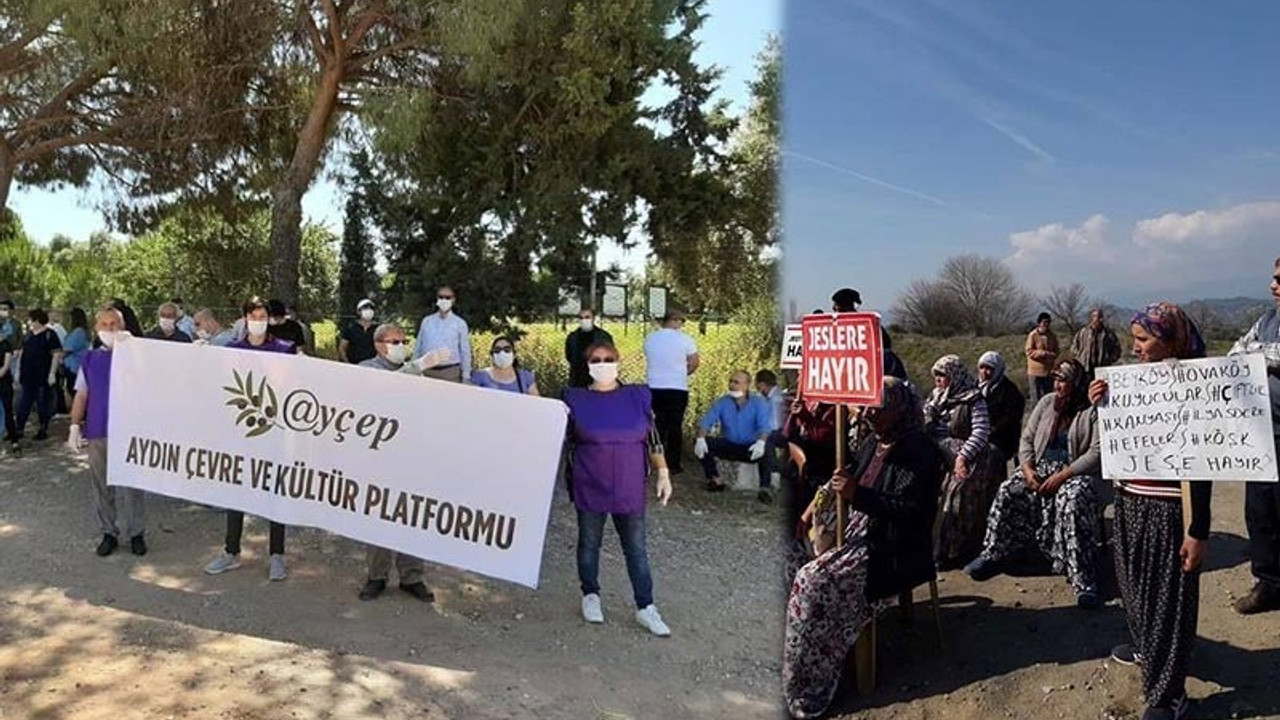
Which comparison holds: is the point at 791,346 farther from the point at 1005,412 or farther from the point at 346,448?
the point at 346,448

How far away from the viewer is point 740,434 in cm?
890

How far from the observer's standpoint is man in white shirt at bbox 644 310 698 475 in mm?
8805

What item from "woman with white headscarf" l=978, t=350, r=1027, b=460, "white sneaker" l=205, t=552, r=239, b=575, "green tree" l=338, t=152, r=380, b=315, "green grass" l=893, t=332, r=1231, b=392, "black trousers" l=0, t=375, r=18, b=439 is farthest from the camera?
"green tree" l=338, t=152, r=380, b=315

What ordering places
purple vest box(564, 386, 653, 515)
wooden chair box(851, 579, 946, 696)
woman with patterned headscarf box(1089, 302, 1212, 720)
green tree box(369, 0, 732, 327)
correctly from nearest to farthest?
woman with patterned headscarf box(1089, 302, 1212, 720), wooden chair box(851, 579, 946, 696), purple vest box(564, 386, 653, 515), green tree box(369, 0, 732, 327)

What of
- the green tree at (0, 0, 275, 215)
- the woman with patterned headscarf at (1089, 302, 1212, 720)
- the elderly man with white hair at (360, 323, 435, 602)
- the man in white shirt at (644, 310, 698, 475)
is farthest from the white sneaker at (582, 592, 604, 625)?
the green tree at (0, 0, 275, 215)

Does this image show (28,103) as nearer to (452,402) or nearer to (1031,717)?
(452,402)

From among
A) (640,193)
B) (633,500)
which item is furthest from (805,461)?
(640,193)

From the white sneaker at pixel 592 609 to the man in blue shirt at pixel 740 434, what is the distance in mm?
3622

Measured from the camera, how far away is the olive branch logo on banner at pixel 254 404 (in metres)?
5.65

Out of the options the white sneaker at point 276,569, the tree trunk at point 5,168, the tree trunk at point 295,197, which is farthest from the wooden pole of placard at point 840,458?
the tree trunk at point 5,168

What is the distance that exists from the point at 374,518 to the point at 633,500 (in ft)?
4.44

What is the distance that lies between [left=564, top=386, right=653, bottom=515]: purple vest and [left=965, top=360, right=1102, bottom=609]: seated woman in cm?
202

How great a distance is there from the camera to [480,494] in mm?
5125

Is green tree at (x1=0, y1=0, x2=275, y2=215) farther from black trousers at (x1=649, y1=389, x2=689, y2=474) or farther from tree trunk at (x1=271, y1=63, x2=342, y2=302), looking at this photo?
black trousers at (x1=649, y1=389, x2=689, y2=474)
